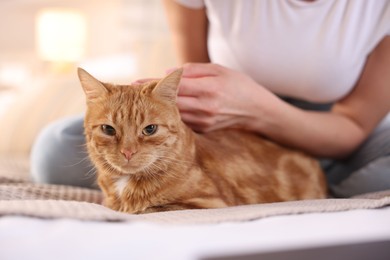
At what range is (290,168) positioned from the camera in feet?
3.59

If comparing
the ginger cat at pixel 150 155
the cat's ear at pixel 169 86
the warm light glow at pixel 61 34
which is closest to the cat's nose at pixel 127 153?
the ginger cat at pixel 150 155

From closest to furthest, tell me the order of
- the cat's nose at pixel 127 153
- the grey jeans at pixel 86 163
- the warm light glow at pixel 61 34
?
the cat's nose at pixel 127 153 < the grey jeans at pixel 86 163 < the warm light glow at pixel 61 34

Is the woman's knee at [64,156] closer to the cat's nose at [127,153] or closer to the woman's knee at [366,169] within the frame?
the cat's nose at [127,153]

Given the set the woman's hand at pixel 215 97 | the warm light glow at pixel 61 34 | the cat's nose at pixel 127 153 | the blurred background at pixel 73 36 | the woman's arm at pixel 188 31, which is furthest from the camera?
the warm light glow at pixel 61 34

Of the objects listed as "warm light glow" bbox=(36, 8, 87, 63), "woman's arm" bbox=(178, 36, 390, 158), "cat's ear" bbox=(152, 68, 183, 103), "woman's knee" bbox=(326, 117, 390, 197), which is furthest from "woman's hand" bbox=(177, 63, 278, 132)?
"warm light glow" bbox=(36, 8, 87, 63)

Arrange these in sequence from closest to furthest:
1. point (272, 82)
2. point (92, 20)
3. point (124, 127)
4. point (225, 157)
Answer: point (124, 127), point (225, 157), point (272, 82), point (92, 20)

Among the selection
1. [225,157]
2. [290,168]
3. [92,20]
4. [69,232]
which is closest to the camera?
[69,232]

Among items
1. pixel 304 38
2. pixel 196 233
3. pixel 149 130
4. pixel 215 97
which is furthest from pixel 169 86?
pixel 304 38

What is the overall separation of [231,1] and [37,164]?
2.03 feet

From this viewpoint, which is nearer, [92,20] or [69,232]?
[69,232]

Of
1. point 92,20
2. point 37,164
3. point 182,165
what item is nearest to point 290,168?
point 182,165

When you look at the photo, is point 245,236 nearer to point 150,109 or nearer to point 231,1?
point 150,109

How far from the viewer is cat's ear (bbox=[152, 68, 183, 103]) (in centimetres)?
83

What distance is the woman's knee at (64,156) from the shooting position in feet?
A: 3.79
